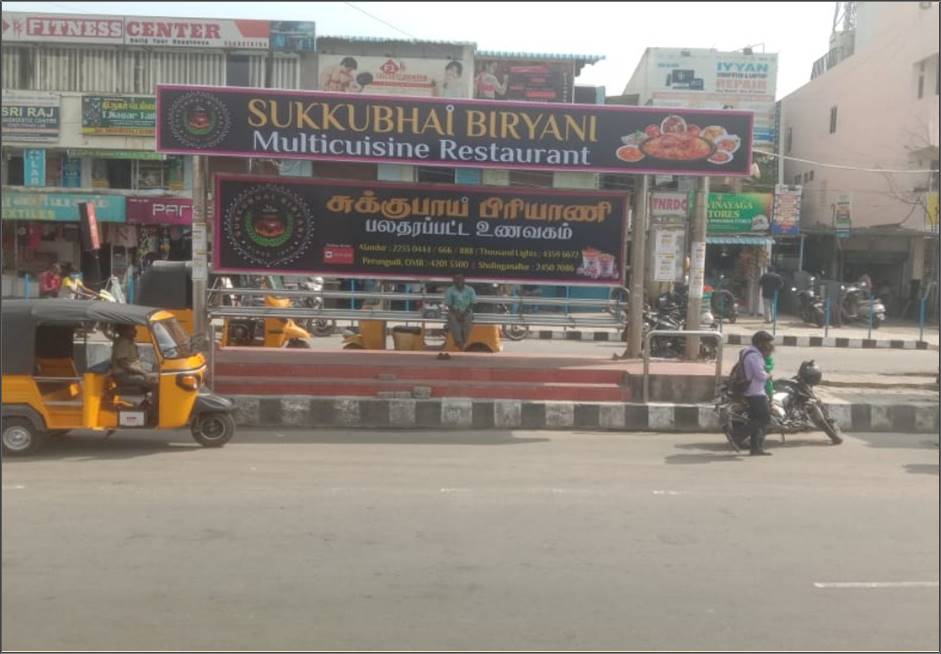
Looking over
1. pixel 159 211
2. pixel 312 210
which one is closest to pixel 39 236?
pixel 159 211

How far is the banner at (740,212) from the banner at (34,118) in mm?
19219

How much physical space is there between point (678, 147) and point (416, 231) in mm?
3416

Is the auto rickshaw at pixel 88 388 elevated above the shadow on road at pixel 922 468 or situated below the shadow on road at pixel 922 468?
above

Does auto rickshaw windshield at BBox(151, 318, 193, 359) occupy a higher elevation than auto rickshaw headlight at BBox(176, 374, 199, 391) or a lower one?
higher

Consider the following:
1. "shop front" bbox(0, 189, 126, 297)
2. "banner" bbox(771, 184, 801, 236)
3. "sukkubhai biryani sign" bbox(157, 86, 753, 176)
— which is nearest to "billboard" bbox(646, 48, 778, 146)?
"banner" bbox(771, 184, 801, 236)

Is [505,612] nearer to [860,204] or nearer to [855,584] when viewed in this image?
[855,584]

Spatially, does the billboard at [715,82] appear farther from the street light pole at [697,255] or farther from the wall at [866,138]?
the street light pole at [697,255]

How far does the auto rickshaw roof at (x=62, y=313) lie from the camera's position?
26.2 ft

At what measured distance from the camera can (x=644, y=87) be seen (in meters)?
31.0

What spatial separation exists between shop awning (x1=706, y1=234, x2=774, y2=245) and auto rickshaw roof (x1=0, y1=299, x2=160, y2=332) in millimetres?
21396

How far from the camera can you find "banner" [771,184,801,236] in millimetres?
26766

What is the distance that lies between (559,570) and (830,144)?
91.7 ft

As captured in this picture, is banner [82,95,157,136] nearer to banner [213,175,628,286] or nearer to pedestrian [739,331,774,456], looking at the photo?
banner [213,175,628,286]

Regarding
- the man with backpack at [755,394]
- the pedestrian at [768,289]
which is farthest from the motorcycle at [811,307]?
the man with backpack at [755,394]
